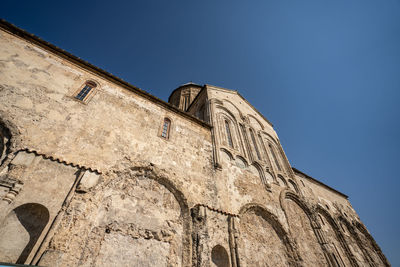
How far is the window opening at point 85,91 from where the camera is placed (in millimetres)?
7063

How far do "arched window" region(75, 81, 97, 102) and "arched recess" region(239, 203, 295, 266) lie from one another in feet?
24.9

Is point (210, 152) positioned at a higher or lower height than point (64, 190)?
higher

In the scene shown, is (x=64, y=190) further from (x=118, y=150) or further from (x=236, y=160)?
(x=236, y=160)

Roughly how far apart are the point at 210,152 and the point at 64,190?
5.87 metres

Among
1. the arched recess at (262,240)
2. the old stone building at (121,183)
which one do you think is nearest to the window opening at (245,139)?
the old stone building at (121,183)

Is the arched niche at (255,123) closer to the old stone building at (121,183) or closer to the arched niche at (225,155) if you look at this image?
the old stone building at (121,183)

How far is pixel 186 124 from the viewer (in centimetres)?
953

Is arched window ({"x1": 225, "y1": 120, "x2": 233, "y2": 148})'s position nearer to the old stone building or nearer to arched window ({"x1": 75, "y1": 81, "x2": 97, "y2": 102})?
the old stone building

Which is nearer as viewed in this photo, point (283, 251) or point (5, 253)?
point (5, 253)

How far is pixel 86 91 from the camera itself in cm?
746

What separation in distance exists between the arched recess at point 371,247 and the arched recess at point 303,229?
286 inches

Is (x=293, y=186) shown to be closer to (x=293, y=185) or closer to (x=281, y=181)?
(x=293, y=185)

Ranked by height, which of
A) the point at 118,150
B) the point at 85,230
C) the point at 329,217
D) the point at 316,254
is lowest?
the point at 85,230

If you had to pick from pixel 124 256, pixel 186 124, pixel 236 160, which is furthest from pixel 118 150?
pixel 236 160
